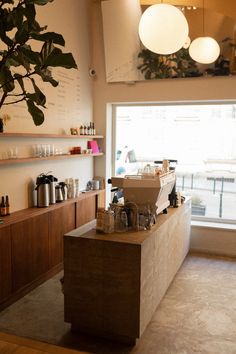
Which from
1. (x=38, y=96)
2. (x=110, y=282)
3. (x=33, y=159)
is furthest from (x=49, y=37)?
(x=33, y=159)

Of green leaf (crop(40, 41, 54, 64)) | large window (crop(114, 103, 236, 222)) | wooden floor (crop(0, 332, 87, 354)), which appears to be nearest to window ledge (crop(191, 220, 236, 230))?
large window (crop(114, 103, 236, 222))

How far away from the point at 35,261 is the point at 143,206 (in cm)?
136

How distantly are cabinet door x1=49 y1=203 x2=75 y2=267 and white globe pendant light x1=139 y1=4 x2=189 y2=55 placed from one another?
2156 mm

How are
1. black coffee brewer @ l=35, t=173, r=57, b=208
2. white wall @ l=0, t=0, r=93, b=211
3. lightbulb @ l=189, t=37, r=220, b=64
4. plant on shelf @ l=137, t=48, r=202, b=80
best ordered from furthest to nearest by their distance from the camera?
plant on shelf @ l=137, t=48, r=202, b=80 < lightbulb @ l=189, t=37, r=220, b=64 < black coffee brewer @ l=35, t=173, r=57, b=208 < white wall @ l=0, t=0, r=93, b=211

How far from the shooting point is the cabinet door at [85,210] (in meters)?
4.65

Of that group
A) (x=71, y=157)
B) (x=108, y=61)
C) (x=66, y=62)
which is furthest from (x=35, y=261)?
(x=108, y=61)

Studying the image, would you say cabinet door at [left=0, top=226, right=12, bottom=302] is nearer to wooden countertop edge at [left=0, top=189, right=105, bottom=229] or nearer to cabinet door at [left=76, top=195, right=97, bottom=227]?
wooden countertop edge at [left=0, top=189, right=105, bottom=229]

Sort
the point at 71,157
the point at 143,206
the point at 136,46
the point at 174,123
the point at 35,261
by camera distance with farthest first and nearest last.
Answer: the point at 174,123, the point at 136,46, the point at 71,157, the point at 35,261, the point at 143,206

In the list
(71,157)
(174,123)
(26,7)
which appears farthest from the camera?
(174,123)

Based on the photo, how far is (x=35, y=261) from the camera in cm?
375

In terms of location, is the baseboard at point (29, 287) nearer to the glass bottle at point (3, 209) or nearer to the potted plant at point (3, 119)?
the glass bottle at point (3, 209)

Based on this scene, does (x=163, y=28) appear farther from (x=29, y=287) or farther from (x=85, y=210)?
(x=29, y=287)

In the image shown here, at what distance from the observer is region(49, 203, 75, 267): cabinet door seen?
4.03 m

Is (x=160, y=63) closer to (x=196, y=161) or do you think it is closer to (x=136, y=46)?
(x=136, y=46)
